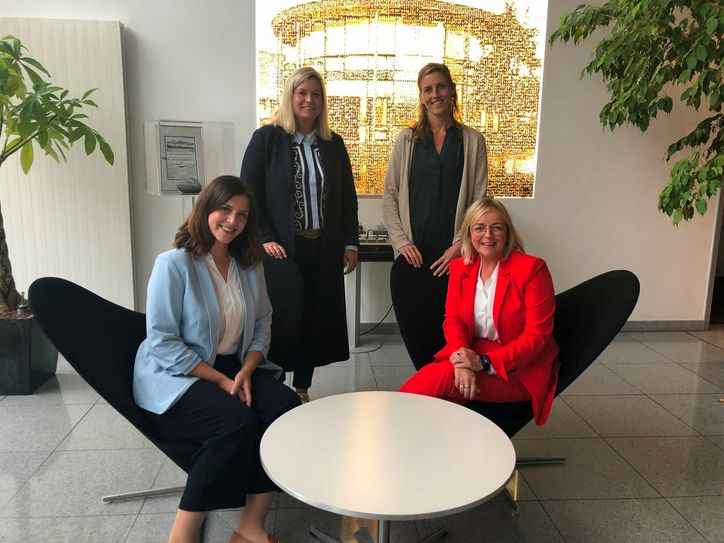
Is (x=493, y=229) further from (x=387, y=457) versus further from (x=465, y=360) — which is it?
(x=387, y=457)

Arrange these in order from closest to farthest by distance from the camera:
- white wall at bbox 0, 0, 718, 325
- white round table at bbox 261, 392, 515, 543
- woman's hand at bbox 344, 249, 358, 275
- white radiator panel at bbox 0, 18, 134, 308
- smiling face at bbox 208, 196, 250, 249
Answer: white round table at bbox 261, 392, 515, 543 < smiling face at bbox 208, 196, 250, 249 < woman's hand at bbox 344, 249, 358, 275 < white radiator panel at bbox 0, 18, 134, 308 < white wall at bbox 0, 0, 718, 325

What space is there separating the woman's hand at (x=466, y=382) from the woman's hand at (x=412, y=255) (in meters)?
0.75

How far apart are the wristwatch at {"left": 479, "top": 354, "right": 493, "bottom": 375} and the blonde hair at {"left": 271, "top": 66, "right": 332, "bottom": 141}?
48.1 inches

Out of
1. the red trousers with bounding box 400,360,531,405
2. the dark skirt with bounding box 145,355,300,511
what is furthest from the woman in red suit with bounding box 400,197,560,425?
the dark skirt with bounding box 145,355,300,511

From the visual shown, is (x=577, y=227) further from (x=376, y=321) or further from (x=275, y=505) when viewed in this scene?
(x=275, y=505)

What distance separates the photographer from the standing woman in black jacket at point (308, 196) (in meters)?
2.60

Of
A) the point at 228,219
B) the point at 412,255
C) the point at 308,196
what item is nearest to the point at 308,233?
the point at 308,196

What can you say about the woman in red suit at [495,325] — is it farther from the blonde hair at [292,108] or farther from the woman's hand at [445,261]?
the blonde hair at [292,108]

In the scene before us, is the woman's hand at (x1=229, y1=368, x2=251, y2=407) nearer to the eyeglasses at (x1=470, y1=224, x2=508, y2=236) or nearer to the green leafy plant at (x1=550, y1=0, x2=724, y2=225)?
the eyeglasses at (x1=470, y1=224, x2=508, y2=236)

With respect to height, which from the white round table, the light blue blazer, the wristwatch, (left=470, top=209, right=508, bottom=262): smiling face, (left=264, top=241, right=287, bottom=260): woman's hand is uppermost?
(left=470, top=209, right=508, bottom=262): smiling face

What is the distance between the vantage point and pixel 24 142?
302 centimetres

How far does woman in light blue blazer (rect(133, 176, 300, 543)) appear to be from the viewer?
68.6 inches

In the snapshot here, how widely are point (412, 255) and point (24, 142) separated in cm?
206

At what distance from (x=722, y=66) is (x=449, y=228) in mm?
1617
